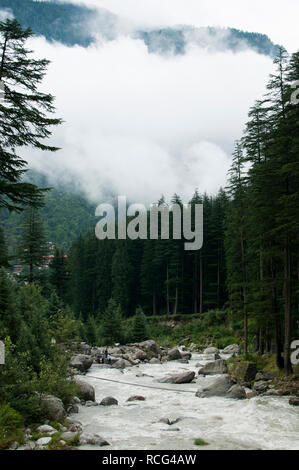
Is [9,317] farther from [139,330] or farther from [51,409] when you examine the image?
[139,330]

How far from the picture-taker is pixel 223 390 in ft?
65.2

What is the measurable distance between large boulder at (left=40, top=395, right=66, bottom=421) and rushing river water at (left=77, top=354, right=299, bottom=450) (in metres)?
1.15

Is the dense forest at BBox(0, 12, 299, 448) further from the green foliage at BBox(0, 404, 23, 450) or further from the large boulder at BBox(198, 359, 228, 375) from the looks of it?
the large boulder at BBox(198, 359, 228, 375)

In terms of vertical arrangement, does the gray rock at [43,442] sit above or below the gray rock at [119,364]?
above

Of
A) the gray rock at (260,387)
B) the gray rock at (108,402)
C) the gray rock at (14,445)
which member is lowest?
the gray rock at (108,402)

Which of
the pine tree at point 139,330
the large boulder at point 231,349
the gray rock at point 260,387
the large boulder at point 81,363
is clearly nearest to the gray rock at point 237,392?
the gray rock at point 260,387

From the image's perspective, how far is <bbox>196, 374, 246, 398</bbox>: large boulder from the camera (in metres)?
18.9

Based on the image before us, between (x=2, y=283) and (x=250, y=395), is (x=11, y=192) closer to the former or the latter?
(x=2, y=283)

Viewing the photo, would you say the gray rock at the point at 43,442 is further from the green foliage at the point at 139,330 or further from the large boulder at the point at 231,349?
the green foliage at the point at 139,330

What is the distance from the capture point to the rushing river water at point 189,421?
1216cm

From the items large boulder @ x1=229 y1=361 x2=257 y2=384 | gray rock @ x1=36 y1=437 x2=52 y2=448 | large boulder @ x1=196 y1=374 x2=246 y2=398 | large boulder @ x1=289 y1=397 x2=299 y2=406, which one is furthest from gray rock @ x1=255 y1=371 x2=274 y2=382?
gray rock @ x1=36 y1=437 x2=52 y2=448

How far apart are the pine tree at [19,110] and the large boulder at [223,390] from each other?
46.3ft

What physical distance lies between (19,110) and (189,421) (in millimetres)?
13650
